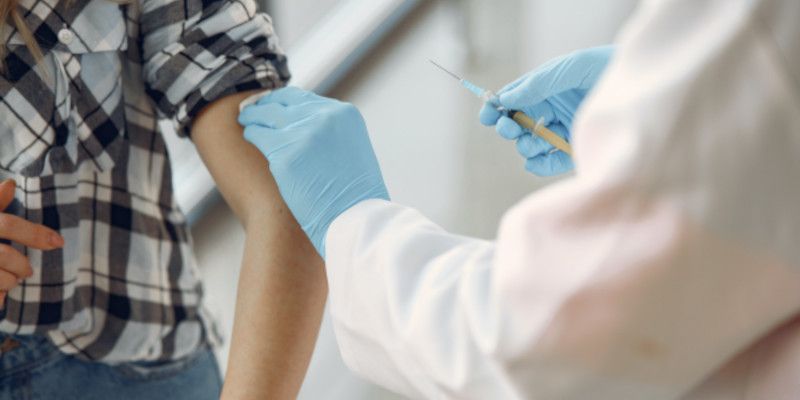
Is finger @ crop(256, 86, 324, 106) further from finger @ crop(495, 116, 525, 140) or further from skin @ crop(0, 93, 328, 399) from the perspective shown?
finger @ crop(495, 116, 525, 140)

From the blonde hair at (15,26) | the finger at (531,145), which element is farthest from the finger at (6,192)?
the finger at (531,145)

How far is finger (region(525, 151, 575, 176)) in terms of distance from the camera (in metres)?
1.62

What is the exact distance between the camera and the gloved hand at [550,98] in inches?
59.5

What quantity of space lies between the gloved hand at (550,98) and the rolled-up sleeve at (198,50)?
0.35 metres

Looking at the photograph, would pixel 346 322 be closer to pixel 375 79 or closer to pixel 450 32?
pixel 375 79

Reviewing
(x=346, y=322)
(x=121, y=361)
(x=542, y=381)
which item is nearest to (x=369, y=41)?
(x=121, y=361)

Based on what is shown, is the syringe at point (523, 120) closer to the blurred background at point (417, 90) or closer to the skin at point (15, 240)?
the skin at point (15, 240)

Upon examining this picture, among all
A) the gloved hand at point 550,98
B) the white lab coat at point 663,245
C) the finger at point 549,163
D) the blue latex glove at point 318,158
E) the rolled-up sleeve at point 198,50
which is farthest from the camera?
the finger at point 549,163

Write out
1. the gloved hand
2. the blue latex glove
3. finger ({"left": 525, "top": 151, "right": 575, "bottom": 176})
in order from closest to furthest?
the blue latex glove < the gloved hand < finger ({"left": 525, "top": 151, "right": 575, "bottom": 176})

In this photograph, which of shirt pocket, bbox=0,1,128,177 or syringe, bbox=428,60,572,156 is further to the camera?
syringe, bbox=428,60,572,156

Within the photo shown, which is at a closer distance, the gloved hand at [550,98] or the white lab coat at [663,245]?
the white lab coat at [663,245]

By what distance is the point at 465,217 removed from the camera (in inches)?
110

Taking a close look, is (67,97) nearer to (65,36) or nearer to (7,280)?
(65,36)

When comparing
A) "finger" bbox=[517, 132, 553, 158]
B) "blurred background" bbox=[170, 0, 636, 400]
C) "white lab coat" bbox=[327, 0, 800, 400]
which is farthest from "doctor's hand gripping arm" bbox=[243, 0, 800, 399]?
Answer: "blurred background" bbox=[170, 0, 636, 400]
